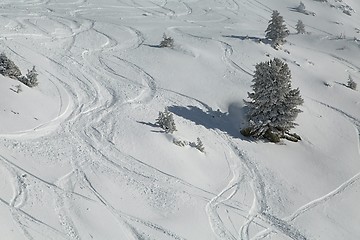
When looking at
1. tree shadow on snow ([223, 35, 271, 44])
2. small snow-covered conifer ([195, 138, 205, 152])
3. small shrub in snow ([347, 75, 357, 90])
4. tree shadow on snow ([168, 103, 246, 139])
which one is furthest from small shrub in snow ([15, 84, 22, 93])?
small shrub in snow ([347, 75, 357, 90])

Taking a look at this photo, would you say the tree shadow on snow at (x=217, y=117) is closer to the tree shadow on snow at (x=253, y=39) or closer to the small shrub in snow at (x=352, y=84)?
the small shrub in snow at (x=352, y=84)

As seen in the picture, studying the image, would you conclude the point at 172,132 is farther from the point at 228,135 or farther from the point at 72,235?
the point at 72,235

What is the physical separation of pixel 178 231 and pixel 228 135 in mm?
9161

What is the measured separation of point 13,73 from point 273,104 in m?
14.2

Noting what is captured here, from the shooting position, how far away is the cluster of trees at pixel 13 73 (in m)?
24.9

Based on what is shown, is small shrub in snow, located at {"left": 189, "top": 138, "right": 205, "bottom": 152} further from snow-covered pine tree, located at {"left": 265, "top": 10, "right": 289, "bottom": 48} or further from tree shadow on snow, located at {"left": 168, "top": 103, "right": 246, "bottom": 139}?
snow-covered pine tree, located at {"left": 265, "top": 10, "right": 289, "bottom": 48}

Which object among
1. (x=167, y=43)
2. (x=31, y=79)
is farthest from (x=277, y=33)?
(x=31, y=79)

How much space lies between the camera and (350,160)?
2614 centimetres

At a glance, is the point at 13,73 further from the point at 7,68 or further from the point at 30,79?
Result: the point at 30,79

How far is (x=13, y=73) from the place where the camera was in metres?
25.3

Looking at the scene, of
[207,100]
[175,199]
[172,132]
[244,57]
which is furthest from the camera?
[244,57]

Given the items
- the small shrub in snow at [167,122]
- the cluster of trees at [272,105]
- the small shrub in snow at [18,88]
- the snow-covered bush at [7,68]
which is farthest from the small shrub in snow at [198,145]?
the snow-covered bush at [7,68]

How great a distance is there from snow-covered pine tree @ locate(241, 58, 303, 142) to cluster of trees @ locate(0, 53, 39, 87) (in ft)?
39.4

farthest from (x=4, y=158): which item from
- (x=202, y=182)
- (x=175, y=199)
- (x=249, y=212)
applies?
(x=249, y=212)
